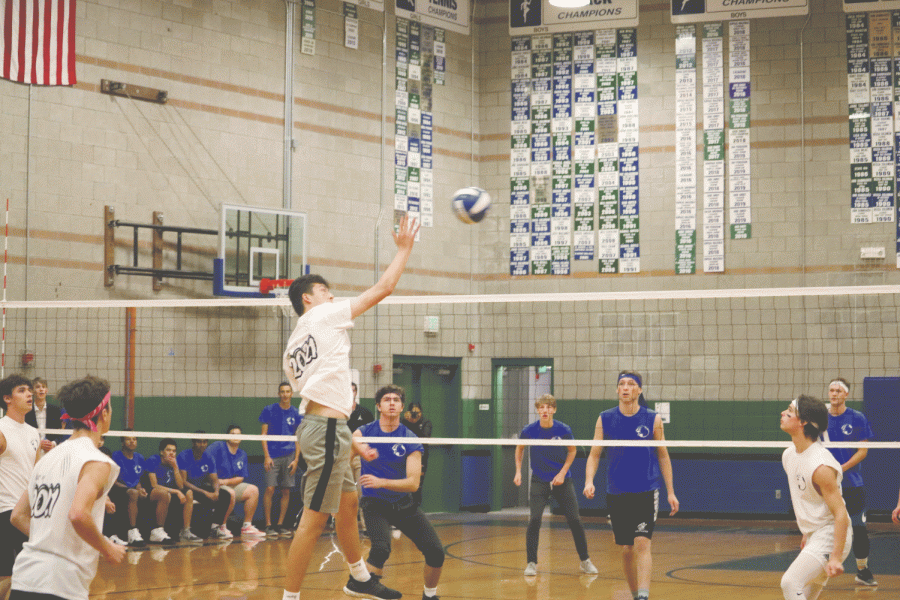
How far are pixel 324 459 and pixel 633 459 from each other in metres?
2.70

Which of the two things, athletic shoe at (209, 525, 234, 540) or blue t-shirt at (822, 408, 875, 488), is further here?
athletic shoe at (209, 525, 234, 540)

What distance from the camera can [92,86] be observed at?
13344mm

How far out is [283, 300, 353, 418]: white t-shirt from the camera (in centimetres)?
594

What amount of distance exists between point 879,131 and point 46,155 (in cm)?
1160

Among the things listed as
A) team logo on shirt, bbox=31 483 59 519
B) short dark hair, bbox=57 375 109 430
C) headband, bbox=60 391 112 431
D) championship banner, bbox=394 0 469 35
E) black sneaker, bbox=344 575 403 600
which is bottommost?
black sneaker, bbox=344 575 403 600

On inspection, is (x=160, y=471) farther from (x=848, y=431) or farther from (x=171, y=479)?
(x=848, y=431)

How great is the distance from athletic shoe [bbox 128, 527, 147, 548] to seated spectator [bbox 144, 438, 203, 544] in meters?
0.62

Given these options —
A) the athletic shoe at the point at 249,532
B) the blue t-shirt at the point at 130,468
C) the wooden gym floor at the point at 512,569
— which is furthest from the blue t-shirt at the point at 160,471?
the athletic shoe at the point at 249,532

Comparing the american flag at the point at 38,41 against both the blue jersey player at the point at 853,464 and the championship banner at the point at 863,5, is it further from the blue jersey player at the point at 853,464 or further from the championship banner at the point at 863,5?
the championship banner at the point at 863,5

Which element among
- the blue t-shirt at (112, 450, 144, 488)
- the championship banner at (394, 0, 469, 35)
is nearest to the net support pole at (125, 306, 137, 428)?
the blue t-shirt at (112, 450, 144, 488)

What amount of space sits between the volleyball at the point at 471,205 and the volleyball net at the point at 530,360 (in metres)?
6.58

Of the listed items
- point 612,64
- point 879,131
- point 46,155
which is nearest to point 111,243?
point 46,155

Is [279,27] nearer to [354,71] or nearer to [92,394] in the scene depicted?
[354,71]

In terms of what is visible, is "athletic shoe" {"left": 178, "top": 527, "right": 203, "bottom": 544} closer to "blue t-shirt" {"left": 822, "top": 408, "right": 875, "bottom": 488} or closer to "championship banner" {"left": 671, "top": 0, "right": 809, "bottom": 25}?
"blue t-shirt" {"left": 822, "top": 408, "right": 875, "bottom": 488}
